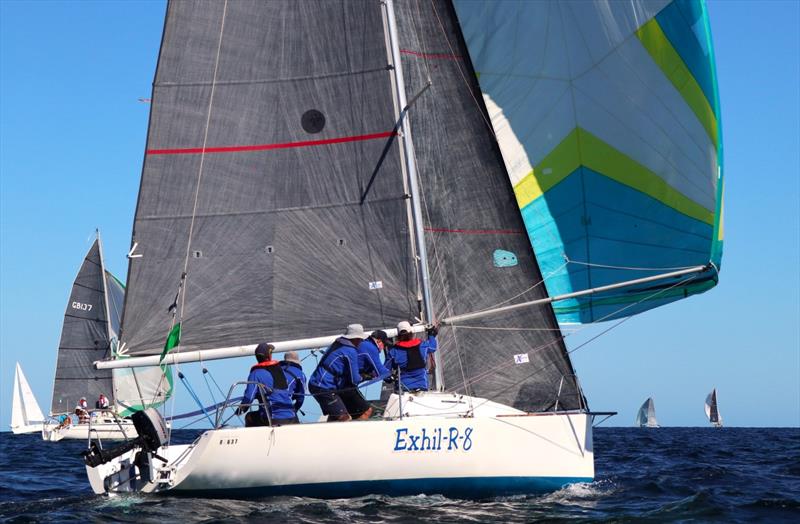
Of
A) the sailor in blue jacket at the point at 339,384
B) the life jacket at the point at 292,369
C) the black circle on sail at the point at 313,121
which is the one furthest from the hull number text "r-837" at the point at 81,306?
the sailor in blue jacket at the point at 339,384

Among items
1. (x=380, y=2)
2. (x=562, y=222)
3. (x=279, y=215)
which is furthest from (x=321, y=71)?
(x=562, y=222)

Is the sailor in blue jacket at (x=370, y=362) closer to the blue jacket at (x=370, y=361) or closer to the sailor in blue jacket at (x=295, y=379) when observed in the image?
the blue jacket at (x=370, y=361)

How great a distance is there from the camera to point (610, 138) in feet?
47.0

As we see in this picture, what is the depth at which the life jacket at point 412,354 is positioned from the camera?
11945 millimetres

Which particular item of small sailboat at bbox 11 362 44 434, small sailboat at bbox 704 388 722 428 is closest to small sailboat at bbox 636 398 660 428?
small sailboat at bbox 704 388 722 428

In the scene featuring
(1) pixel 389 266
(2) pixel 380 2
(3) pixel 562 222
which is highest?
(2) pixel 380 2

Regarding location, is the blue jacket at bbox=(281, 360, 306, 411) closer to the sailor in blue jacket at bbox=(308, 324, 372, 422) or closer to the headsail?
the sailor in blue jacket at bbox=(308, 324, 372, 422)

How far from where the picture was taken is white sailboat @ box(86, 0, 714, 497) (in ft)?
42.3

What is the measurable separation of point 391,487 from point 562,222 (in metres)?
5.48

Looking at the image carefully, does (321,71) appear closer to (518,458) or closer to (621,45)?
(621,45)

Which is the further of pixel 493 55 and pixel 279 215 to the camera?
pixel 493 55

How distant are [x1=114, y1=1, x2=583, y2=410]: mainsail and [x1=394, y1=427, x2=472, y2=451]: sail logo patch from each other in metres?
2.18

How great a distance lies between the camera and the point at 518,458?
35.5 ft

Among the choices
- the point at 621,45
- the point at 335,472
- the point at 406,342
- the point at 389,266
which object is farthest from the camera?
the point at 621,45
